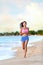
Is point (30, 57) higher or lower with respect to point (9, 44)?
lower

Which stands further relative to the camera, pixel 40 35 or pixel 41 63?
pixel 40 35

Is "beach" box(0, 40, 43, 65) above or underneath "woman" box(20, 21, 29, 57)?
underneath

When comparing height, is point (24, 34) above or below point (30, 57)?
above

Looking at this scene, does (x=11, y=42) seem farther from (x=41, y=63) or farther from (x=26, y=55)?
(x=41, y=63)

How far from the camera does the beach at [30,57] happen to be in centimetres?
156

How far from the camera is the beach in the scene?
61.4 inches

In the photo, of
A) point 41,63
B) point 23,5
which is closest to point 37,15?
point 23,5

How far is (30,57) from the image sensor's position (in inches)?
62.7

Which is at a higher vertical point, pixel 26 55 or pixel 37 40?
pixel 37 40

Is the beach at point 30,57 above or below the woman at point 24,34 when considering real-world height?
below

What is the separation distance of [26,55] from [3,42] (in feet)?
0.90

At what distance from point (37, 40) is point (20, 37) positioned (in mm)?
183

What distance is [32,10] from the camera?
1.65 meters

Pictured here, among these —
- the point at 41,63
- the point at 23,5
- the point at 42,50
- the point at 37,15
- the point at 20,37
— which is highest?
the point at 23,5
